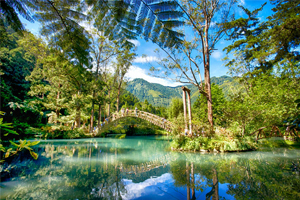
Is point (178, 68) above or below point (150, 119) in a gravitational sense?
above

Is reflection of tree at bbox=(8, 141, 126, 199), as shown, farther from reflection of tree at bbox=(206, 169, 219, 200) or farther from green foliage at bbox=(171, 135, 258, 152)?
green foliage at bbox=(171, 135, 258, 152)

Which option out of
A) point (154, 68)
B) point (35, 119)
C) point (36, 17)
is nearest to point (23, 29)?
point (36, 17)

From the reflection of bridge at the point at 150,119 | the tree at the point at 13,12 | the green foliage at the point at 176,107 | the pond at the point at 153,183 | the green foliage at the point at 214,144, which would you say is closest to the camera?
the tree at the point at 13,12

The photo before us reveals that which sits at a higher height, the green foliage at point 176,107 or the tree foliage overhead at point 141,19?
the green foliage at point 176,107

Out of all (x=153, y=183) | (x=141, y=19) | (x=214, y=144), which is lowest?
(x=153, y=183)

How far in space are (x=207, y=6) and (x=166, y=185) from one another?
Answer: 1099 cm

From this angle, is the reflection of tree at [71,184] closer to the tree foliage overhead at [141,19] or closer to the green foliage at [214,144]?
the tree foliage overhead at [141,19]

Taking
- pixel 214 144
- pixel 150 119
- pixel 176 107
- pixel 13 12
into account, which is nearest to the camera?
pixel 13 12

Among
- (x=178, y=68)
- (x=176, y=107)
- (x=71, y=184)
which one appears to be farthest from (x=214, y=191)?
(x=176, y=107)

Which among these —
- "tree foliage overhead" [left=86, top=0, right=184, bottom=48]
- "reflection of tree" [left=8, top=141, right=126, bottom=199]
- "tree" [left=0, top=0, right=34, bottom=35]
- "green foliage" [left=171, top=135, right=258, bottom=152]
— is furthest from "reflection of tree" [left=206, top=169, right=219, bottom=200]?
"green foliage" [left=171, top=135, right=258, bottom=152]

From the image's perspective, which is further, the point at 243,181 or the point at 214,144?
the point at 214,144

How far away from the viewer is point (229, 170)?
471cm

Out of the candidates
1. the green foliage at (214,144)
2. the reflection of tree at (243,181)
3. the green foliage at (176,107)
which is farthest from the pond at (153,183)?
the green foliage at (176,107)

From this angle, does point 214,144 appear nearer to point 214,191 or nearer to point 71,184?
point 214,191
